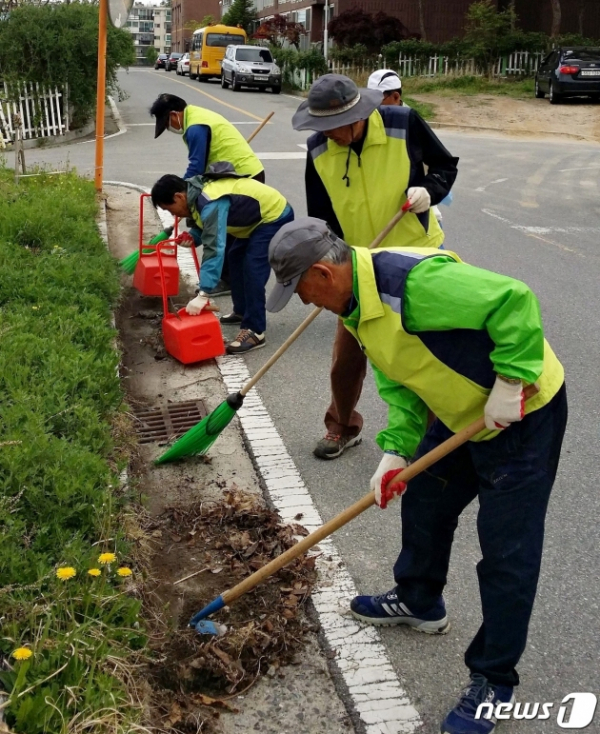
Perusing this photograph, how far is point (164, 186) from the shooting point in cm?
543

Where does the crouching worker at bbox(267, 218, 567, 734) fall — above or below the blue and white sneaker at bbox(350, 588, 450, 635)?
above

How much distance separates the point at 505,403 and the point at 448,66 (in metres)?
30.6

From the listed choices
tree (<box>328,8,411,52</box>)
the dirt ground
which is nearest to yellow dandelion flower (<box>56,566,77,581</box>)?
the dirt ground

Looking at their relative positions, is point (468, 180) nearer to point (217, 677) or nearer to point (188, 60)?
point (217, 677)

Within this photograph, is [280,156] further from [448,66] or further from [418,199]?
[448,66]

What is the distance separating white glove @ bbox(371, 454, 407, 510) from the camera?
105 inches

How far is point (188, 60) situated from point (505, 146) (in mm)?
30813

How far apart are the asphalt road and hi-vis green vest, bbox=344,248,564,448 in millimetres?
945

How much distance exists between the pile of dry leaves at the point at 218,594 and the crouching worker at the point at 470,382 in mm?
708

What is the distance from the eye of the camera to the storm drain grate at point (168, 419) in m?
4.79

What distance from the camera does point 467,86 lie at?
27969 millimetres

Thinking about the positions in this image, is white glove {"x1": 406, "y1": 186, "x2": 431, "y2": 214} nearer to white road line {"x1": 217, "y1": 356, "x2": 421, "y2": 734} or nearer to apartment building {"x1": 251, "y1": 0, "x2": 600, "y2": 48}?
white road line {"x1": 217, "y1": 356, "x2": 421, "y2": 734}

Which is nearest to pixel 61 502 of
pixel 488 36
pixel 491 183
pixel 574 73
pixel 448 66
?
pixel 491 183

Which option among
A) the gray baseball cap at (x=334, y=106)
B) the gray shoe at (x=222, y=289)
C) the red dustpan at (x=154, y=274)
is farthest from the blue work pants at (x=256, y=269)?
the gray baseball cap at (x=334, y=106)
